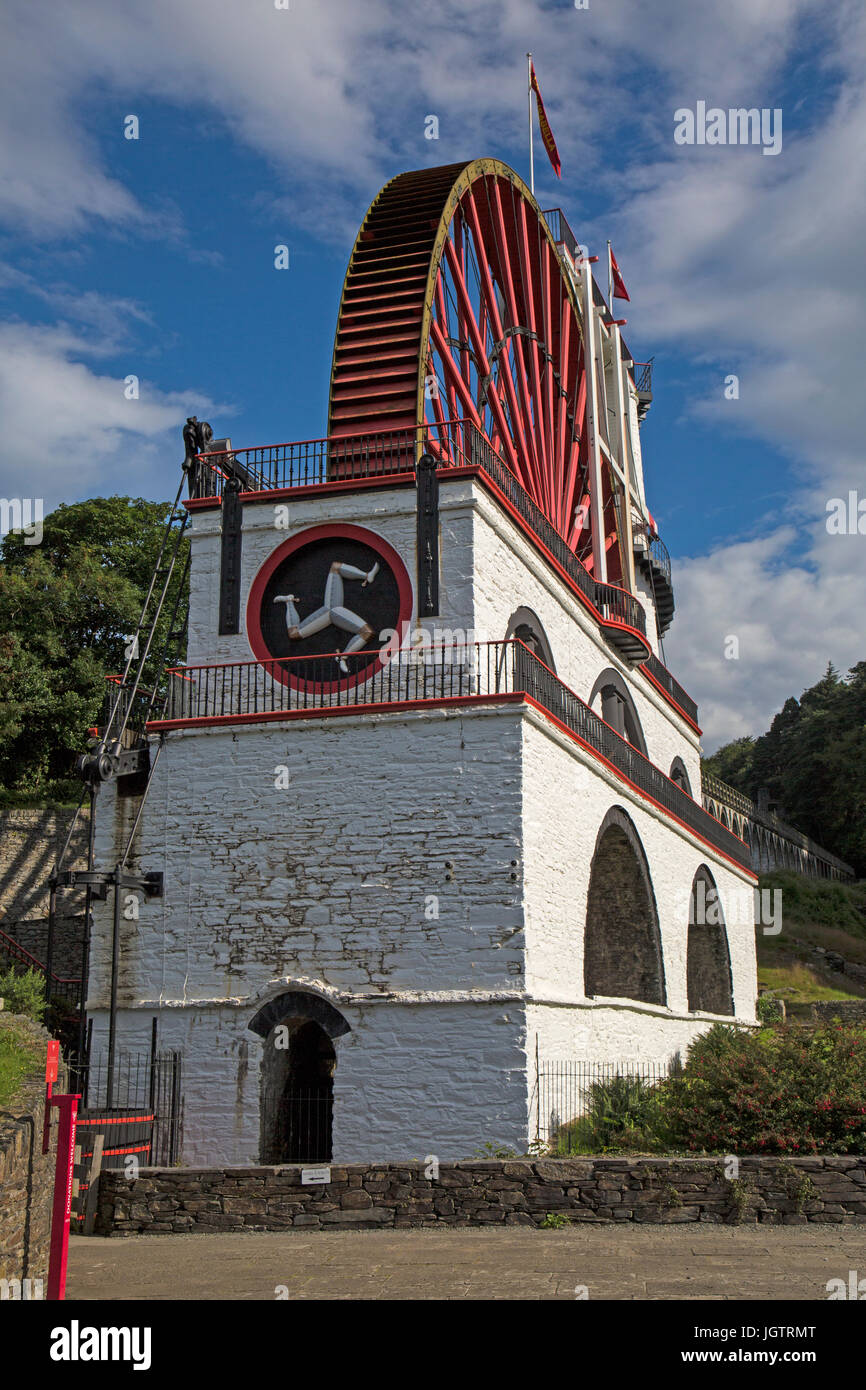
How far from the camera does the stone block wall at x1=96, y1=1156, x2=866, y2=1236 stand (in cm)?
1145

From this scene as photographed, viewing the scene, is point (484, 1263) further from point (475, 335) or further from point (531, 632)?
point (475, 335)

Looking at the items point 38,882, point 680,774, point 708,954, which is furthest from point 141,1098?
point 680,774

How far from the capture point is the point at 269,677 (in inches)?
704

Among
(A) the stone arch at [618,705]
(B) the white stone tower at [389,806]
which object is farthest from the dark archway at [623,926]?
(A) the stone arch at [618,705]

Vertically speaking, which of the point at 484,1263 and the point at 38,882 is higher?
the point at 38,882

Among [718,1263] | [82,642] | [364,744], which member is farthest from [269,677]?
[82,642]

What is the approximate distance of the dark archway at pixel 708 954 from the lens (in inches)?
1073

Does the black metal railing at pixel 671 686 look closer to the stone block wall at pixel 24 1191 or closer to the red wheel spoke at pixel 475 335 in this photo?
the red wheel spoke at pixel 475 335

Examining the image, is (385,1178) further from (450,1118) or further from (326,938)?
(326,938)

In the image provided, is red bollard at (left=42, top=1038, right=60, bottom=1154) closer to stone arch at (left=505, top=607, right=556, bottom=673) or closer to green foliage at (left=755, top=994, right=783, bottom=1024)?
stone arch at (left=505, top=607, right=556, bottom=673)

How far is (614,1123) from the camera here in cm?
Result: 1485

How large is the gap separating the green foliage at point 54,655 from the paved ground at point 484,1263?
19164 mm

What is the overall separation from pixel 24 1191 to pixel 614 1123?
27.2 feet

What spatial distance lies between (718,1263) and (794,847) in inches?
1604
